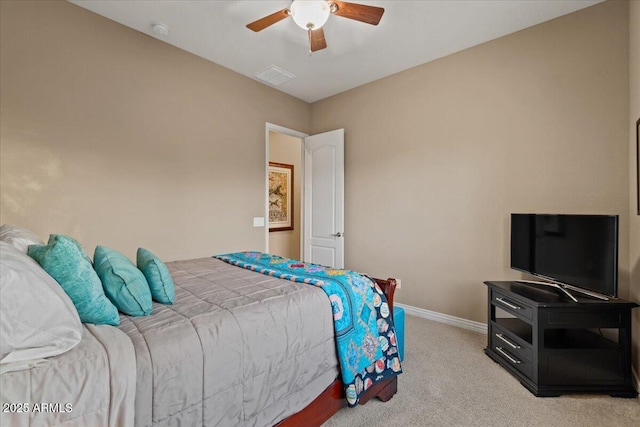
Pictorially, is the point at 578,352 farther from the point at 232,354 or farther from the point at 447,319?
the point at 232,354

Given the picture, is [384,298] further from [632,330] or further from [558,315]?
[632,330]

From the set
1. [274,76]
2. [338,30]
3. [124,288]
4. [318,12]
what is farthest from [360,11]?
[124,288]

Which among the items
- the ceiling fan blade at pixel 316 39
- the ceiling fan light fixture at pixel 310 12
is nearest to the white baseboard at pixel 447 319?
the ceiling fan blade at pixel 316 39

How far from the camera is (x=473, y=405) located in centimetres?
185

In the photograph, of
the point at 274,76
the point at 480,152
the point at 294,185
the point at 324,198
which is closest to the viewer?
the point at 480,152

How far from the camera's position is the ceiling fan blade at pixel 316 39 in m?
2.17

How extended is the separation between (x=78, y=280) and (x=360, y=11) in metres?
2.22

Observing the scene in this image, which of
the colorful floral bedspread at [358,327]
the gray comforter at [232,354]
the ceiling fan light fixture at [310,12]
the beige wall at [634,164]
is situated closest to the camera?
the gray comforter at [232,354]

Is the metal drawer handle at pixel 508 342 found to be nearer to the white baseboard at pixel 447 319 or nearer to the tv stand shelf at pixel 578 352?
the tv stand shelf at pixel 578 352

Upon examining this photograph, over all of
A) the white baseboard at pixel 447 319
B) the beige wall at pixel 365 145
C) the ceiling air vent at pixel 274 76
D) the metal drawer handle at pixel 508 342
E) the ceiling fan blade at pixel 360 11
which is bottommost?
the white baseboard at pixel 447 319

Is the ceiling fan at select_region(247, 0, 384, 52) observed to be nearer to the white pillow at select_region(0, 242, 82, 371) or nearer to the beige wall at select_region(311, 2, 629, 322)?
the beige wall at select_region(311, 2, 629, 322)

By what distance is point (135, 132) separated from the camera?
9.01ft

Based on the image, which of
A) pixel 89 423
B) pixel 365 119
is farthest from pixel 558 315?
pixel 365 119

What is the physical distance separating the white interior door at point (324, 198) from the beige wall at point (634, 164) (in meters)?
2.68
